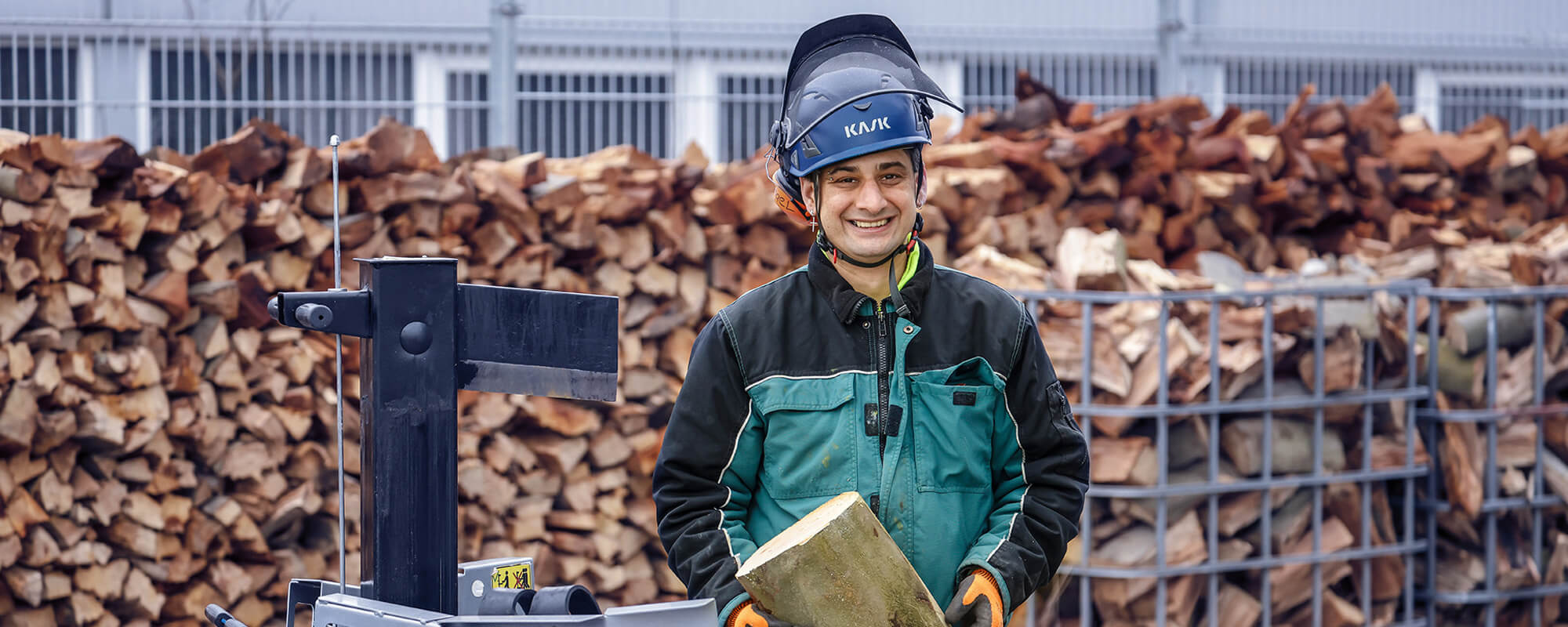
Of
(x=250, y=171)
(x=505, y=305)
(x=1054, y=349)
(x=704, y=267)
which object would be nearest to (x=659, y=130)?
(x=704, y=267)

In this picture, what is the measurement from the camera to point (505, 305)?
1777 mm

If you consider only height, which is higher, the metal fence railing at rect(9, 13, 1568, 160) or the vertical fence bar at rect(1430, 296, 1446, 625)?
the metal fence railing at rect(9, 13, 1568, 160)

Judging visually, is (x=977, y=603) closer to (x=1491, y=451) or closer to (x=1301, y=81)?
(x=1491, y=451)

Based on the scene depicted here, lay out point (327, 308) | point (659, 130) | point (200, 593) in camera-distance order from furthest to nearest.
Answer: point (659, 130) → point (200, 593) → point (327, 308)

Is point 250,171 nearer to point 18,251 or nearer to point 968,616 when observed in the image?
point 18,251

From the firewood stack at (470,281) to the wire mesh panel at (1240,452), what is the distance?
16 mm

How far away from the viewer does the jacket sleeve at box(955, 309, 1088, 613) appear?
222 centimetres

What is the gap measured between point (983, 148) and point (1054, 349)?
4.75 ft

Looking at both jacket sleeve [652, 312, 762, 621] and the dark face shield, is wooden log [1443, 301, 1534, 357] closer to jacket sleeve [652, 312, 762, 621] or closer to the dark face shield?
the dark face shield

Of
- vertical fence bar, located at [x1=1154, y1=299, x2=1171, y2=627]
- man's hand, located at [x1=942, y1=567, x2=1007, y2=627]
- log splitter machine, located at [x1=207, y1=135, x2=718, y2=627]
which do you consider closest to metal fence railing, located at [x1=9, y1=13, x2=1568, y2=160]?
vertical fence bar, located at [x1=1154, y1=299, x2=1171, y2=627]

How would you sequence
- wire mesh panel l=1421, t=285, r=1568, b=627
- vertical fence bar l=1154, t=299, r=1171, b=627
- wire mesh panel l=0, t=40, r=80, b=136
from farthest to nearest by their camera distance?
wire mesh panel l=0, t=40, r=80, b=136, wire mesh panel l=1421, t=285, r=1568, b=627, vertical fence bar l=1154, t=299, r=1171, b=627

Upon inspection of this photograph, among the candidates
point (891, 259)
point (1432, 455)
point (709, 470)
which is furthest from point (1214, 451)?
point (709, 470)

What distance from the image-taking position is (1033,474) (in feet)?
7.41

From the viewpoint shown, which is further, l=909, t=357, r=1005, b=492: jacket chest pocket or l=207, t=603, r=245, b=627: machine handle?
l=909, t=357, r=1005, b=492: jacket chest pocket
